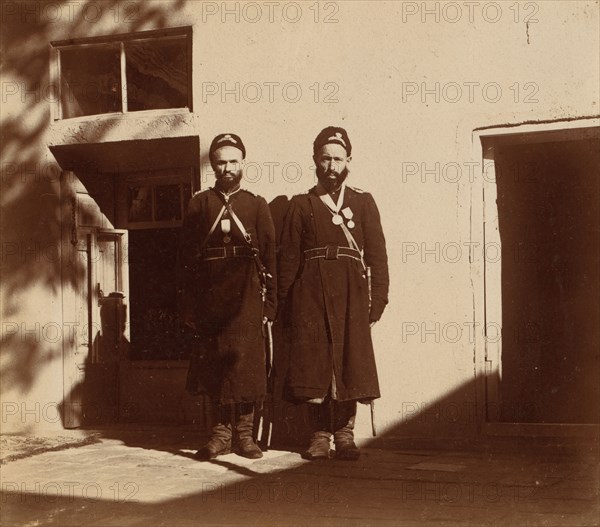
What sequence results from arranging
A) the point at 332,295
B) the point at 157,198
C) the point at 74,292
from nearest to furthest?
the point at 332,295, the point at 74,292, the point at 157,198

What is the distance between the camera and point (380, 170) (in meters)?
6.77

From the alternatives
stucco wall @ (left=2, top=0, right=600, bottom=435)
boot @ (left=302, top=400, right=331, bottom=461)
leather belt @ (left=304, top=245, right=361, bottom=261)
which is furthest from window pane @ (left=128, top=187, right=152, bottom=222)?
boot @ (left=302, top=400, right=331, bottom=461)

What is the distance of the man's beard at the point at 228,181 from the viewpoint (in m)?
6.54

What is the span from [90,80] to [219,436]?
127 inches

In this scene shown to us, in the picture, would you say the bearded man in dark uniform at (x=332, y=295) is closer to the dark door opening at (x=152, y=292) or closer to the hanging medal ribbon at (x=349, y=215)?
the hanging medal ribbon at (x=349, y=215)

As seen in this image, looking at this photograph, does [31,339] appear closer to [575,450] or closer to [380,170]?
[380,170]

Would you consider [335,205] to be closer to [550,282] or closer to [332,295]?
[332,295]

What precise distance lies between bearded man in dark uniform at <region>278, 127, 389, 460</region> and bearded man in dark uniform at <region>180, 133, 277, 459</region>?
19 centimetres

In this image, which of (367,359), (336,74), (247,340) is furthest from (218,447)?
(336,74)

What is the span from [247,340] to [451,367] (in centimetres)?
147

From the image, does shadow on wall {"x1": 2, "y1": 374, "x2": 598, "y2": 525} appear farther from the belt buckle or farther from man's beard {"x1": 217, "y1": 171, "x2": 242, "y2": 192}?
man's beard {"x1": 217, "y1": 171, "x2": 242, "y2": 192}

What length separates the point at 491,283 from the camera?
22.0 ft

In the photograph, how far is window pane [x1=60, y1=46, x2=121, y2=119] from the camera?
7605mm

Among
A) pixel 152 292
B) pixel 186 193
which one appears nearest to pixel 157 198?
pixel 186 193
